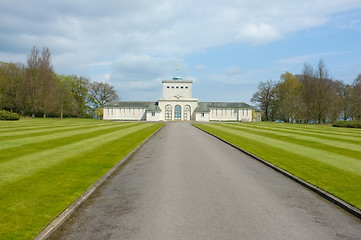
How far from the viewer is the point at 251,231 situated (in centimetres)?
480

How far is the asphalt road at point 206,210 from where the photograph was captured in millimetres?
4773

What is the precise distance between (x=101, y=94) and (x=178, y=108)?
1282 inches

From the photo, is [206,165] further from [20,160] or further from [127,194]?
[20,160]

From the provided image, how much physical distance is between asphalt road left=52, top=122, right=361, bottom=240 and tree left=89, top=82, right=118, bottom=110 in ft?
324

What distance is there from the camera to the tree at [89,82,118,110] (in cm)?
10191

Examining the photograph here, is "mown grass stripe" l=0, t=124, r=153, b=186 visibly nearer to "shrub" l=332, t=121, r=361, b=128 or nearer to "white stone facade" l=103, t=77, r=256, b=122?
"shrub" l=332, t=121, r=361, b=128

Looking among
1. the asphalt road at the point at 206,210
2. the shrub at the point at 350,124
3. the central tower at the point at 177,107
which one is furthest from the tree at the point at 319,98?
the asphalt road at the point at 206,210

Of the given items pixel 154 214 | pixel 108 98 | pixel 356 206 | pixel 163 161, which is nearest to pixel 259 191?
pixel 356 206

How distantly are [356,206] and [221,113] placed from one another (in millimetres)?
94824

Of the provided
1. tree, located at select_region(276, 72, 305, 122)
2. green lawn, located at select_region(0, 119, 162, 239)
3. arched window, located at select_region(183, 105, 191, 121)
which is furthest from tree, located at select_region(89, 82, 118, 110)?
green lawn, located at select_region(0, 119, 162, 239)

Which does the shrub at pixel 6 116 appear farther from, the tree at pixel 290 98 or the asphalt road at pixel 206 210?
the tree at pixel 290 98

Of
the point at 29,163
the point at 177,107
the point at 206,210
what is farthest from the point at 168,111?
the point at 206,210

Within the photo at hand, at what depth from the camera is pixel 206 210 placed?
5.81 metres

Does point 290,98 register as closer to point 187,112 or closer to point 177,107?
point 187,112
